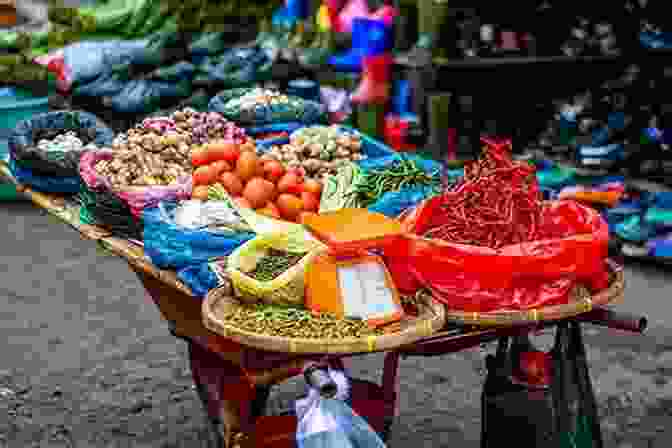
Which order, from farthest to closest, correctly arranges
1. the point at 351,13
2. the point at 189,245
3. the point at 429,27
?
the point at 351,13
the point at 429,27
the point at 189,245

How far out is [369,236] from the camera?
264 cm

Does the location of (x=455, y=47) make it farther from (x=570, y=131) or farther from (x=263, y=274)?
(x=263, y=274)

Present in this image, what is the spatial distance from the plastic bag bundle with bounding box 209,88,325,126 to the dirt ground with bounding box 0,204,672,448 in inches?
44.7

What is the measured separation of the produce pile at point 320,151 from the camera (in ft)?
12.1

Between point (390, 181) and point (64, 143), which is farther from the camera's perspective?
point (64, 143)

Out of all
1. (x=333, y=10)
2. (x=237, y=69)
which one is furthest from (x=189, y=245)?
(x=333, y=10)

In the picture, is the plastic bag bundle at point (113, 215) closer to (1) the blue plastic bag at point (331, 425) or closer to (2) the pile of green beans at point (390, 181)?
(2) the pile of green beans at point (390, 181)

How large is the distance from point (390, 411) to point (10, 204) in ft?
17.1

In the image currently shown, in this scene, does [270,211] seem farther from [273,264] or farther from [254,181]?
[273,264]

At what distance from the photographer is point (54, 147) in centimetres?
444

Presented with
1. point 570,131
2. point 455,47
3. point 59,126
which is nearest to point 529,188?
point 59,126

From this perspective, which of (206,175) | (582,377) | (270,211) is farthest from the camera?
(206,175)

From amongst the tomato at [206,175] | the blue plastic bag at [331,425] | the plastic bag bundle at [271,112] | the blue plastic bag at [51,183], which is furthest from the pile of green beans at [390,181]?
the blue plastic bag at [51,183]

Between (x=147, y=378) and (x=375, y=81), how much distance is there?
10.7 feet
